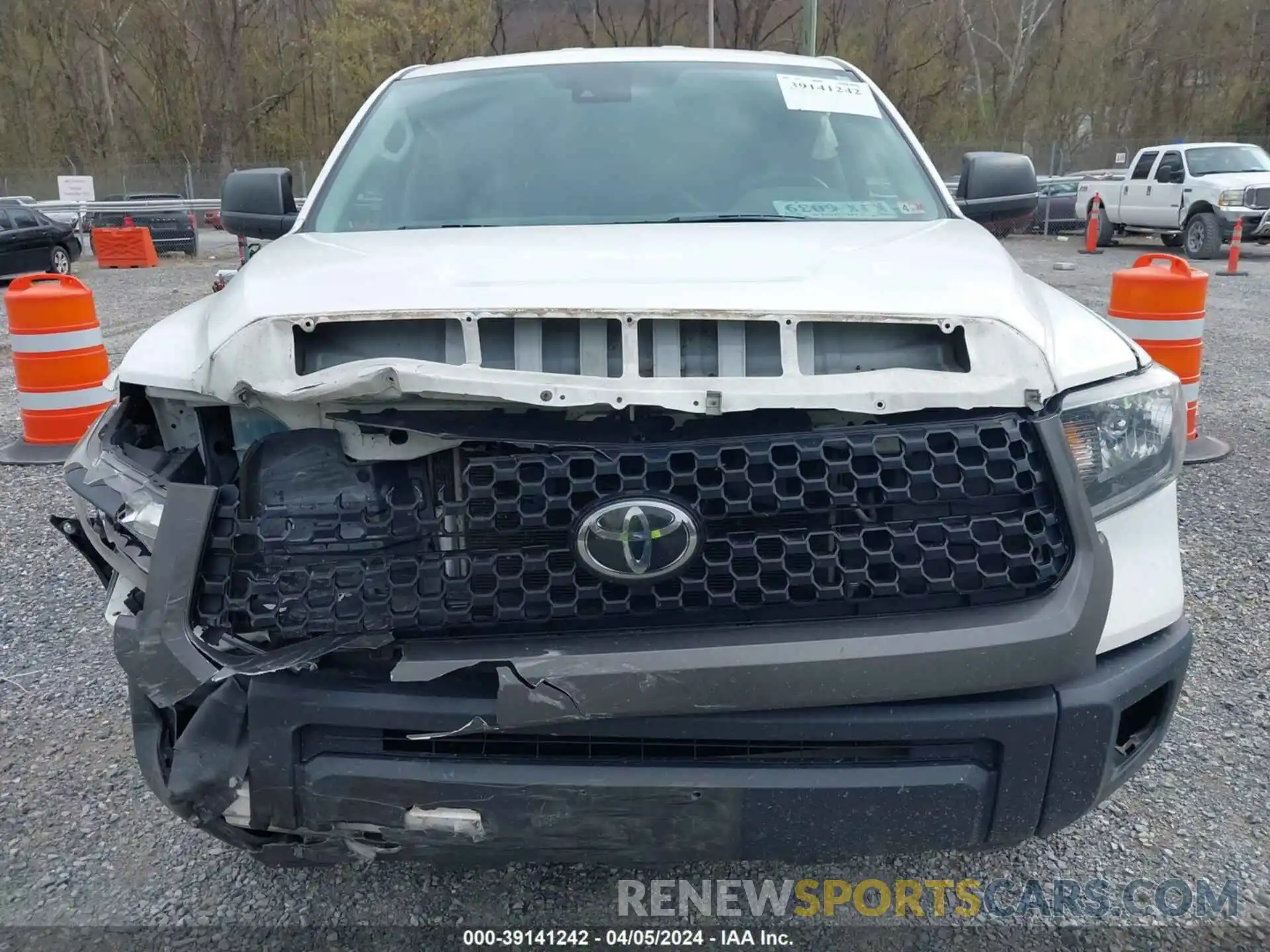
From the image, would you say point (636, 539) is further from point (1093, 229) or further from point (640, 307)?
point (1093, 229)

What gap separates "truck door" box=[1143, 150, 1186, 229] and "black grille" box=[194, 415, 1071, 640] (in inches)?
783

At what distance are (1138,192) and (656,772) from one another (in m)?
21.4

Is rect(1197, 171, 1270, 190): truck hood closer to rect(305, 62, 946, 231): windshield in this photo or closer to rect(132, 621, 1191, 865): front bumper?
rect(305, 62, 946, 231): windshield

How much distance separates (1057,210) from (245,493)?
26657 millimetres

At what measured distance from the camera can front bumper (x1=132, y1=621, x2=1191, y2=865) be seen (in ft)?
5.66

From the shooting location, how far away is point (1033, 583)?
1.76m

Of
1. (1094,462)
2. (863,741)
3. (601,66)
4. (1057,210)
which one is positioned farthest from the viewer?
(1057,210)

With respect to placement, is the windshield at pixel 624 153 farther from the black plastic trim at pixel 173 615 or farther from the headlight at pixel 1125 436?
the black plastic trim at pixel 173 615

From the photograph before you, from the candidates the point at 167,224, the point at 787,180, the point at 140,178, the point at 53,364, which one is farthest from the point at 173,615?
the point at 140,178

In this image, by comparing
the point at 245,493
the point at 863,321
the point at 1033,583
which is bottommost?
the point at 1033,583

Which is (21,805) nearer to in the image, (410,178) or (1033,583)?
(410,178)

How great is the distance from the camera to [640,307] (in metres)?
1.77

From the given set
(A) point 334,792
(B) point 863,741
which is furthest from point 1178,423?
(A) point 334,792

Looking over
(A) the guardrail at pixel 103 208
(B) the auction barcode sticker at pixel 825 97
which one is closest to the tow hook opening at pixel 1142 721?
(B) the auction barcode sticker at pixel 825 97
